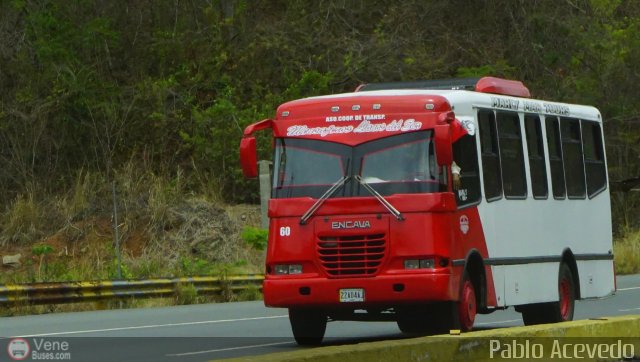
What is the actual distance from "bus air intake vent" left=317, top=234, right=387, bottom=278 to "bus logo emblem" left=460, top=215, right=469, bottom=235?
989mm

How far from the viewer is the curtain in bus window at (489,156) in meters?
17.4

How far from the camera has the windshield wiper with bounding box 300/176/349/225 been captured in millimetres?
16234

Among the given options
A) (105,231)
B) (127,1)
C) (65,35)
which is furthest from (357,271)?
(127,1)

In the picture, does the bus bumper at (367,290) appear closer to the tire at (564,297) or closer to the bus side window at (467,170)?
the bus side window at (467,170)

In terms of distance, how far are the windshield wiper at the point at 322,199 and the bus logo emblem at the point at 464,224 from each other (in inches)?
54.2

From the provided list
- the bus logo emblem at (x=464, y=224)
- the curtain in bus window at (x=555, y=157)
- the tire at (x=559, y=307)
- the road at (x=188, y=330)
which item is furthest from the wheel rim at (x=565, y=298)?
the bus logo emblem at (x=464, y=224)

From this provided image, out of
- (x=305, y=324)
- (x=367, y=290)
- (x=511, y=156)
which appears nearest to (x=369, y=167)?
(x=367, y=290)

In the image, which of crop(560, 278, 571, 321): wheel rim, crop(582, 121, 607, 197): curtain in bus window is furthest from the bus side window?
crop(582, 121, 607, 197): curtain in bus window

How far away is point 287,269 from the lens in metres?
16.4

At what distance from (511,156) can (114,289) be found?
8733mm

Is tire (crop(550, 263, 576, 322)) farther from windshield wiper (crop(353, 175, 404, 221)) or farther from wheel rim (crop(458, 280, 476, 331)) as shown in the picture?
windshield wiper (crop(353, 175, 404, 221))

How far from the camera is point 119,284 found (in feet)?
80.6

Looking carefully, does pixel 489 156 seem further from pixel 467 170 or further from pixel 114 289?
pixel 114 289

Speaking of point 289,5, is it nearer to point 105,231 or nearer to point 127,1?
point 127,1
